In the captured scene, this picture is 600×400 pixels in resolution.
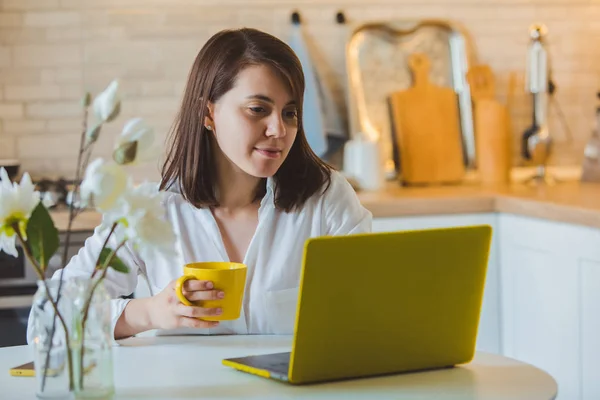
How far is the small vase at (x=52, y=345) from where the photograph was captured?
1295mm

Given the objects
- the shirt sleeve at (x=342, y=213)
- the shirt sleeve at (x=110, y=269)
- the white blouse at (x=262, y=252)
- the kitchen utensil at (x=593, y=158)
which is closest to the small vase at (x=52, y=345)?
the shirt sleeve at (x=110, y=269)

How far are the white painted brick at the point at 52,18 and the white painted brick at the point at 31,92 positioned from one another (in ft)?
0.69

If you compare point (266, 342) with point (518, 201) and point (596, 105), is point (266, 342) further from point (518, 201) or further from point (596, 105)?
point (596, 105)

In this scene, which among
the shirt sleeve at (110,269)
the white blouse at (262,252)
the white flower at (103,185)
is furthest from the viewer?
the white blouse at (262,252)

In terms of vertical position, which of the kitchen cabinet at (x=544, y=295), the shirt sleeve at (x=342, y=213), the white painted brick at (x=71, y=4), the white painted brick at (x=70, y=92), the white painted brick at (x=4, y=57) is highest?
the white painted brick at (x=71, y=4)

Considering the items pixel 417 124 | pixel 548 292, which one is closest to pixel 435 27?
pixel 417 124

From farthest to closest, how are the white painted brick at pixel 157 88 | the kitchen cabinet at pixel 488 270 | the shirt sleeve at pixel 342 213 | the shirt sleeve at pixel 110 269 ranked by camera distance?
the white painted brick at pixel 157 88, the kitchen cabinet at pixel 488 270, the shirt sleeve at pixel 342 213, the shirt sleeve at pixel 110 269

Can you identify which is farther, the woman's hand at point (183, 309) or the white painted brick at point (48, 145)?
the white painted brick at point (48, 145)

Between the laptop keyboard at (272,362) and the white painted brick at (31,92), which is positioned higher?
the white painted brick at (31,92)

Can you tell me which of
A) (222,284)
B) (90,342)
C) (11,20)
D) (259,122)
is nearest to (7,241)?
(90,342)

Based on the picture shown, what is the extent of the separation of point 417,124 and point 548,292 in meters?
0.92

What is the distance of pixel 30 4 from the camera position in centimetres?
346

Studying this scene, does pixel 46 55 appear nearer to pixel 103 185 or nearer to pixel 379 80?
pixel 379 80

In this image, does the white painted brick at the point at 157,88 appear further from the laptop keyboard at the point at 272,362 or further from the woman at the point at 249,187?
the laptop keyboard at the point at 272,362
